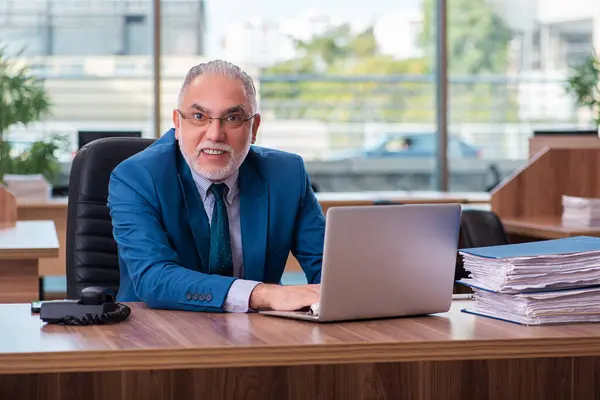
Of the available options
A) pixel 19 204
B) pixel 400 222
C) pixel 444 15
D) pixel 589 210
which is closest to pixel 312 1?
pixel 444 15

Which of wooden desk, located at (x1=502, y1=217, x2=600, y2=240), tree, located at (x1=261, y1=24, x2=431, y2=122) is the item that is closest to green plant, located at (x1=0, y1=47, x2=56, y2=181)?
tree, located at (x1=261, y1=24, x2=431, y2=122)

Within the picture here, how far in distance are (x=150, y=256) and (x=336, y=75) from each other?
640cm

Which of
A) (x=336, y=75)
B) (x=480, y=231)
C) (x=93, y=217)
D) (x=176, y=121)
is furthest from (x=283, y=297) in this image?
(x=336, y=75)

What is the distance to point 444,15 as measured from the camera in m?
8.80

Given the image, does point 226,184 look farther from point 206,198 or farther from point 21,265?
point 21,265

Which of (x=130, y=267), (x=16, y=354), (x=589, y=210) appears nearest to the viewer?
(x=16, y=354)

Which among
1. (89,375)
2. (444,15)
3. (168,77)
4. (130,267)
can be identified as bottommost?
(89,375)

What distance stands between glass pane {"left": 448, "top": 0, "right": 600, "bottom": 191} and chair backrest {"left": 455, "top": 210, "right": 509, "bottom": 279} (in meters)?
4.67

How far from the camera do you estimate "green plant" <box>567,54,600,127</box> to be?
809cm

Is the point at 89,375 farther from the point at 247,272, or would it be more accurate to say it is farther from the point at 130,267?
the point at 247,272

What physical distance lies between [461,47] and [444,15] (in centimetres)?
31

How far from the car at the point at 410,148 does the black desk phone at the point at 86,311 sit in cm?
676

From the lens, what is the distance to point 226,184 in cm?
264

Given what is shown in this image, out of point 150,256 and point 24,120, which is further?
point 24,120
